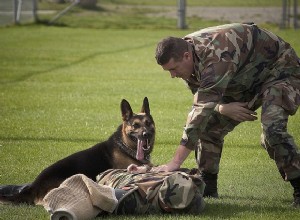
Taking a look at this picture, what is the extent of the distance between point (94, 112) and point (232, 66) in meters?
8.15

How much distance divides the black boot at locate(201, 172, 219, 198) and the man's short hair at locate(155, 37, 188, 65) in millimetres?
1869

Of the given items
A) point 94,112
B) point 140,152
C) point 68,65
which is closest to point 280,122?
point 140,152

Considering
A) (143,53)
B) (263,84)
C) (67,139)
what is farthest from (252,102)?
(143,53)

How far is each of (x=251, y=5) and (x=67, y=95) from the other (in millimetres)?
23895

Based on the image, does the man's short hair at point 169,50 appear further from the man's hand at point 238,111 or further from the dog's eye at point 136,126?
the dog's eye at point 136,126

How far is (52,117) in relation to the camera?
51.2 feet

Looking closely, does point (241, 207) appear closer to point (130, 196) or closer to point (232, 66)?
point (130, 196)

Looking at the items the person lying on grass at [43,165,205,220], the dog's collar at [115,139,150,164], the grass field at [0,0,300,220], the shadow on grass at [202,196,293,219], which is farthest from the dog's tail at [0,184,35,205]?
the shadow on grass at [202,196,293,219]

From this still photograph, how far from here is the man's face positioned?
8.16 m

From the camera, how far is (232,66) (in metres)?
8.25

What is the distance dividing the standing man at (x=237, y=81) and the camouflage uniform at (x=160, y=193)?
16 cm

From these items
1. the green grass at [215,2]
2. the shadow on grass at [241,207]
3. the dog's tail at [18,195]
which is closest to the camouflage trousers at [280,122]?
the shadow on grass at [241,207]

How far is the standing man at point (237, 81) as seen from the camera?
26.7 ft

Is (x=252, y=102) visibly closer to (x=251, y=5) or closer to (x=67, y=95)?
(x=67, y=95)
